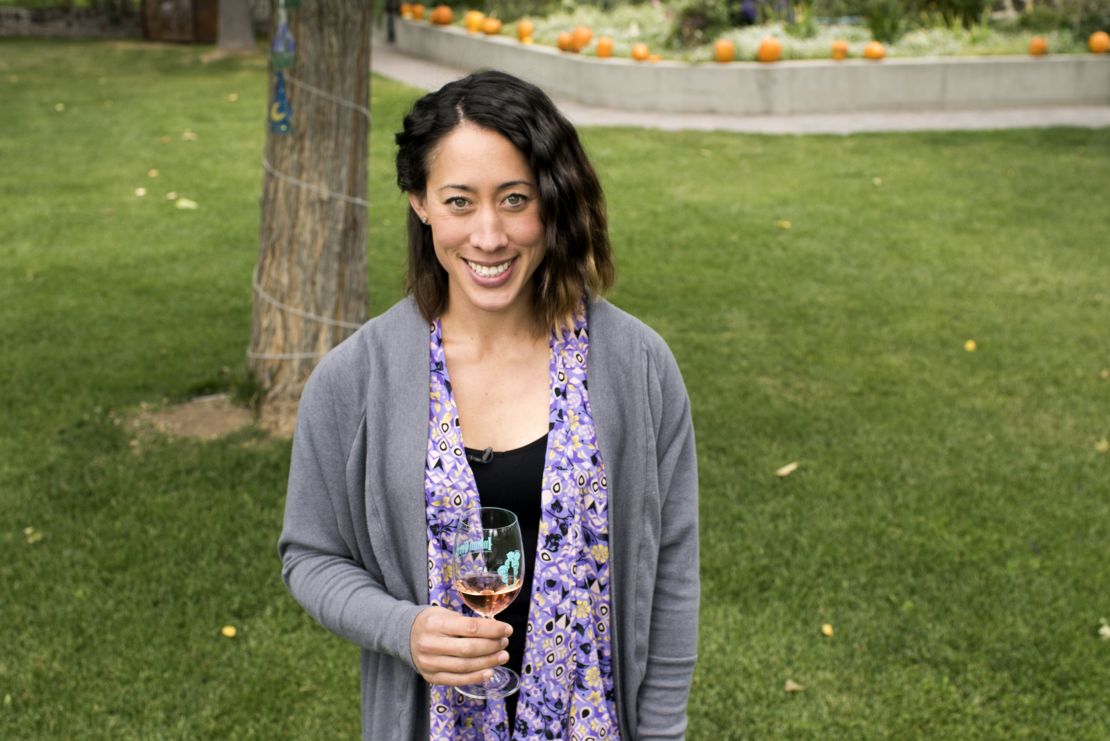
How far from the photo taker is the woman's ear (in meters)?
2.33

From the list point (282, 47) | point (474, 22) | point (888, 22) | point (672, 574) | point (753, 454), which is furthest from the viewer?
point (474, 22)

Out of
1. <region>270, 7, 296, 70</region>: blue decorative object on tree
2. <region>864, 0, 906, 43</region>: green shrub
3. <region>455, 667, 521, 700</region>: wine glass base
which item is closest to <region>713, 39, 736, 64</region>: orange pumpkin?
<region>864, 0, 906, 43</region>: green shrub

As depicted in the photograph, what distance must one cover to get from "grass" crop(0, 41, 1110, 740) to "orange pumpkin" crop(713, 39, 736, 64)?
3056mm

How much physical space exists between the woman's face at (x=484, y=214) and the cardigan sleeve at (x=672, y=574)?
298 mm

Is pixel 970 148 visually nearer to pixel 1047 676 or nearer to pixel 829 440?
pixel 829 440

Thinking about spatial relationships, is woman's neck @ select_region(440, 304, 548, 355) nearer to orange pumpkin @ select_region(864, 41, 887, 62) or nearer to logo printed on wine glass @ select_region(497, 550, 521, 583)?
logo printed on wine glass @ select_region(497, 550, 521, 583)

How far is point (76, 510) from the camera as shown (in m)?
5.27

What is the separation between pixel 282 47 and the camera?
5.52 meters

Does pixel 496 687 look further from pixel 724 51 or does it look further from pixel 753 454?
pixel 724 51

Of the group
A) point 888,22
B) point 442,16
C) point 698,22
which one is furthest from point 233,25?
point 888,22

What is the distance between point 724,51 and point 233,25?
7750 millimetres

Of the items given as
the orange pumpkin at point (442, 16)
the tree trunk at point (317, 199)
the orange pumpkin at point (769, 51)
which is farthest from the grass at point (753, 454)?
the orange pumpkin at point (442, 16)

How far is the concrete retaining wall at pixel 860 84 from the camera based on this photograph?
13734 millimetres

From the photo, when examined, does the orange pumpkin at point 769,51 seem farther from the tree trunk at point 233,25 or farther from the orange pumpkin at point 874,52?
the tree trunk at point 233,25
